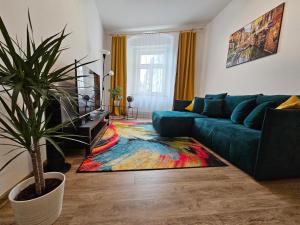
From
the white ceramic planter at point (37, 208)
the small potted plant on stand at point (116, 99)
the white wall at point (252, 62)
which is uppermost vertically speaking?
the white wall at point (252, 62)

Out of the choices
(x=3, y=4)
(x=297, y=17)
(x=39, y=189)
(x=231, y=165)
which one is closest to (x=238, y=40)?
(x=297, y=17)

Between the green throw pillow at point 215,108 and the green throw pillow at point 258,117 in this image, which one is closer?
the green throw pillow at point 258,117

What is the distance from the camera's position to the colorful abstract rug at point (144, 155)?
1646mm

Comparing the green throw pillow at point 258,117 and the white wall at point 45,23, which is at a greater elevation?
the white wall at point 45,23

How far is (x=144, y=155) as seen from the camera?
1925 mm

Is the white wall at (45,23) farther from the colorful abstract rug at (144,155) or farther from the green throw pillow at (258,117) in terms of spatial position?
the green throw pillow at (258,117)

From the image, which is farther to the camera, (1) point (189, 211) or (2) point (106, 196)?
(2) point (106, 196)

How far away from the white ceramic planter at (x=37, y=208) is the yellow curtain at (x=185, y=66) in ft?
13.1

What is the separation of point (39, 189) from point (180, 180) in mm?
1081

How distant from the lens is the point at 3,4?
1064mm

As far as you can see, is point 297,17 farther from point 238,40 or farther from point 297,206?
point 297,206

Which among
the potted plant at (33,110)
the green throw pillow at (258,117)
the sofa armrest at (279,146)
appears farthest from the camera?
the green throw pillow at (258,117)

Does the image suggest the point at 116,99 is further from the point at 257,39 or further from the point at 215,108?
the point at 257,39

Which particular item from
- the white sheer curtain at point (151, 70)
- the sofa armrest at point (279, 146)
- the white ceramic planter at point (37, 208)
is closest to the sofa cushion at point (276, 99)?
the sofa armrest at point (279, 146)
